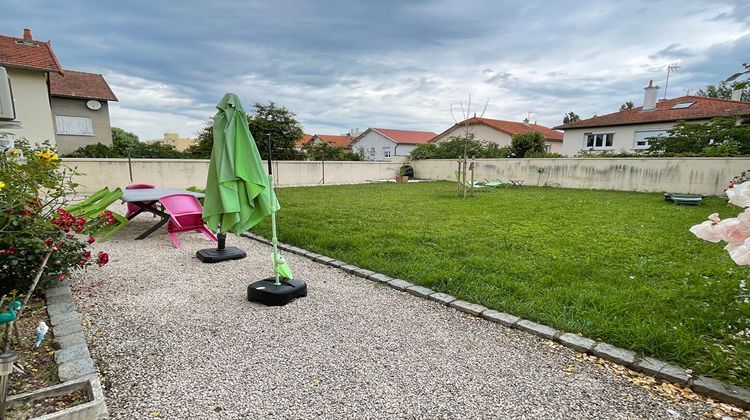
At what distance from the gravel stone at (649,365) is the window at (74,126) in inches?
1082

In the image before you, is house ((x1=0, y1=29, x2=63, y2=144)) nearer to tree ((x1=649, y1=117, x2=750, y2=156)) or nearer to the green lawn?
the green lawn

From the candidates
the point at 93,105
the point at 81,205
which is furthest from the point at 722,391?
the point at 93,105

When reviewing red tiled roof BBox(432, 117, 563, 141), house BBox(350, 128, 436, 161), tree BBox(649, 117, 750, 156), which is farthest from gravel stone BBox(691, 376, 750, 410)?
house BBox(350, 128, 436, 161)

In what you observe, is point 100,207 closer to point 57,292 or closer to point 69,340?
point 57,292

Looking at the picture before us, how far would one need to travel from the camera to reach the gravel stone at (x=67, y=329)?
91.2 inches

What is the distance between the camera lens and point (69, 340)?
222cm

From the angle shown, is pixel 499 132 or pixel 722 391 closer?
pixel 722 391

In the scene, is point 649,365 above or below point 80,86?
below

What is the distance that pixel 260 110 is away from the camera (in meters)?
23.6

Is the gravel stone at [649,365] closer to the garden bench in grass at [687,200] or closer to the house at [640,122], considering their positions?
the garden bench in grass at [687,200]

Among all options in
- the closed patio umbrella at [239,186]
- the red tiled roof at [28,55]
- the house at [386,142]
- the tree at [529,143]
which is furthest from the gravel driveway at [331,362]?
the house at [386,142]

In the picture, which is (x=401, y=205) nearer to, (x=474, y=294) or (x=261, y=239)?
(x=261, y=239)

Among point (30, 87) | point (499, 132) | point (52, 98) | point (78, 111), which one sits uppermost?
point (52, 98)

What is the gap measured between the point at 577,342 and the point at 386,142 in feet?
123
